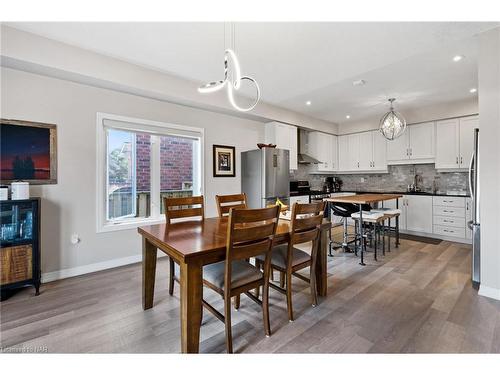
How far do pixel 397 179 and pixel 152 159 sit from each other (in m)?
5.19

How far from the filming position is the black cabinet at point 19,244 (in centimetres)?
226

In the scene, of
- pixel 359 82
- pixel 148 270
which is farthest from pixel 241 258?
pixel 359 82

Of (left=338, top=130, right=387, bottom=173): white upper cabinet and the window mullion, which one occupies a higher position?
(left=338, top=130, right=387, bottom=173): white upper cabinet

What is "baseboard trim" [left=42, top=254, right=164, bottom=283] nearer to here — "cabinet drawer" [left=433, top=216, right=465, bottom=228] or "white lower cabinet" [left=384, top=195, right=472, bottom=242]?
"white lower cabinet" [left=384, top=195, right=472, bottom=242]

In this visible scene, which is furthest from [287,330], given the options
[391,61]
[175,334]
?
[391,61]

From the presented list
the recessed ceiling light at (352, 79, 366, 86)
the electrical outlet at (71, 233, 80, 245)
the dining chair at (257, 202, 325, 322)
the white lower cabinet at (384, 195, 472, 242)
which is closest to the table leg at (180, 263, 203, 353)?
the dining chair at (257, 202, 325, 322)

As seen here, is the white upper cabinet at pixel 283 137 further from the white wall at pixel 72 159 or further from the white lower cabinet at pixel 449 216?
the white lower cabinet at pixel 449 216

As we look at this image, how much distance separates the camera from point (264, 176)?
4.18 m

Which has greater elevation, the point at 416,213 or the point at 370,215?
the point at 370,215

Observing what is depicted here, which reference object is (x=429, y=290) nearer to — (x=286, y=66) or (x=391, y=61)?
(x=391, y=61)

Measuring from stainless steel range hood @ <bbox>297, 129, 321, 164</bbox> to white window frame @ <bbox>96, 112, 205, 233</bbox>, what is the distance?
2.43 m

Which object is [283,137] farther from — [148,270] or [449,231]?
[148,270]

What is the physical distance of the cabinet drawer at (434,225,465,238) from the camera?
13.8 ft
